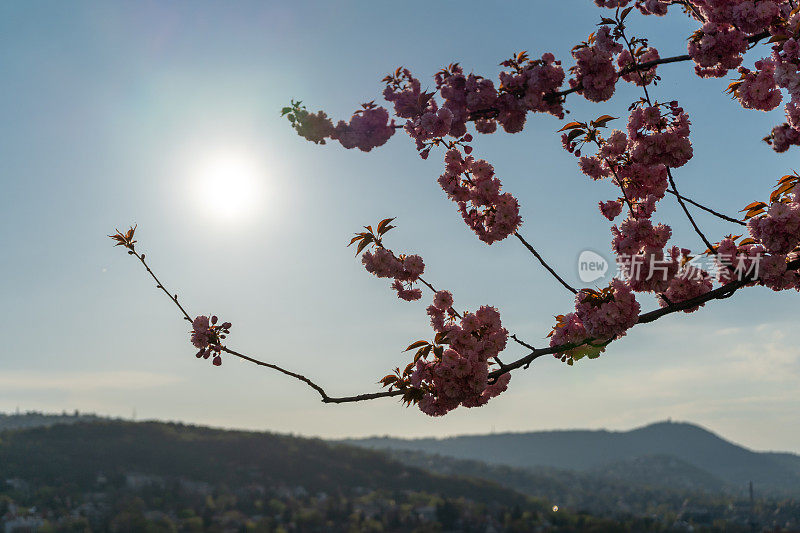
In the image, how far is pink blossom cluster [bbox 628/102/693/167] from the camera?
16.9 ft

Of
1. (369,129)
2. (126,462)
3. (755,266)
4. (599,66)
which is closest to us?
(755,266)

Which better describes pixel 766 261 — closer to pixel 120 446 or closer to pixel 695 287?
pixel 695 287

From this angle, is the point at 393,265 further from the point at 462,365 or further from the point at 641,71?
the point at 641,71

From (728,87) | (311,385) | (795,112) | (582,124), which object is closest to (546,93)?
(582,124)

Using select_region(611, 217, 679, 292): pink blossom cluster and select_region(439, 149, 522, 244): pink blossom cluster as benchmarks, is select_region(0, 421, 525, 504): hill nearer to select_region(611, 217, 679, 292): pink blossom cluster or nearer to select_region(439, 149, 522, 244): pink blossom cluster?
select_region(439, 149, 522, 244): pink blossom cluster

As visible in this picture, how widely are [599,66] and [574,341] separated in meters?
2.62

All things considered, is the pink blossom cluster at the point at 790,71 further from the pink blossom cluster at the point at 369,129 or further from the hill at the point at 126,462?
the hill at the point at 126,462

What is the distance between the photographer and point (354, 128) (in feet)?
21.2

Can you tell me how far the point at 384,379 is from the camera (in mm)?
4699

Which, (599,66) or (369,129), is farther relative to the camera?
(369,129)

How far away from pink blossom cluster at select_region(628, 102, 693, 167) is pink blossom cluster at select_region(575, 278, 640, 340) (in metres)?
1.41

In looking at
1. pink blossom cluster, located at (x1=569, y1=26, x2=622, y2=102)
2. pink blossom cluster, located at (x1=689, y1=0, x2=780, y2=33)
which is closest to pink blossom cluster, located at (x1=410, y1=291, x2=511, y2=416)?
pink blossom cluster, located at (x1=569, y1=26, x2=622, y2=102)

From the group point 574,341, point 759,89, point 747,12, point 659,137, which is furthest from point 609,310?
point 747,12

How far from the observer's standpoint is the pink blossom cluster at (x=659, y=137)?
516 centimetres
